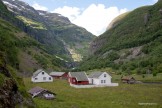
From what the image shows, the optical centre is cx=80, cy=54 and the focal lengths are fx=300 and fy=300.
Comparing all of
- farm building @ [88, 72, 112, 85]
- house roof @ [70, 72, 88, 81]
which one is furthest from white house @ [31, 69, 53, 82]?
farm building @ [88, 72, 112, 85]

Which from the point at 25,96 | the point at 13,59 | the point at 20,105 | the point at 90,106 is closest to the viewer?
the point at 20,105

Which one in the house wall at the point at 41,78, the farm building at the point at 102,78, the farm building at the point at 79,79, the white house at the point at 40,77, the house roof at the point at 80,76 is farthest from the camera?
the house wall at the point at 41,78

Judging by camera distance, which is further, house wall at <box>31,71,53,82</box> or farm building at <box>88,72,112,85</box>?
house wall at <box>31,71,53,82</box>

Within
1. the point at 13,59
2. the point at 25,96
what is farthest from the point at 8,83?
the point at 13,59

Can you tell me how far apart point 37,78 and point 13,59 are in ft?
124

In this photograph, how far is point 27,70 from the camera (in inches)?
6752

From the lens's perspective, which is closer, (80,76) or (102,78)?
(102,78)

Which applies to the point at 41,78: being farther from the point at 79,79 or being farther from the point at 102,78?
the point at 102,78

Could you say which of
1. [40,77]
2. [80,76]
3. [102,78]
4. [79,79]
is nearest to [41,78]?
[40,77]

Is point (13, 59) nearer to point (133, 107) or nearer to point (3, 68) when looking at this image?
point (133, 107)

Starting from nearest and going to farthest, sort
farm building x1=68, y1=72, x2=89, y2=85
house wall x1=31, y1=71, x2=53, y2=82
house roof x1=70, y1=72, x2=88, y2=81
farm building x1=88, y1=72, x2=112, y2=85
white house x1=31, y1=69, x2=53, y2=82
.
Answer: farm building x1=68, y1=72, x2=89, y2=85 < house roof x1=70, y1=72, x2=88, y2=81 < farm building x1=88, y1=72, x2=112, y2=85 < white house x1=31, y1=69, x2=53, y2=82 < house wall x1=31, y1=71, x2=53, y2=82

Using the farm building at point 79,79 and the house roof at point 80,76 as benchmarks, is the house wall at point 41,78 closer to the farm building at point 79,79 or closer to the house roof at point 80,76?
the house roof at point 80,76

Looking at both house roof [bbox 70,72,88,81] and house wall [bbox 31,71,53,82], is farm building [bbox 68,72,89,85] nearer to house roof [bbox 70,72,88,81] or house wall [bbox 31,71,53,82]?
house roof [bbox 70,72,88,81]

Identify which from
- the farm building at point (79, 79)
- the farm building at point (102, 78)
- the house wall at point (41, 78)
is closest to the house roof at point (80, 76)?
the farm building at point (79, 79)
